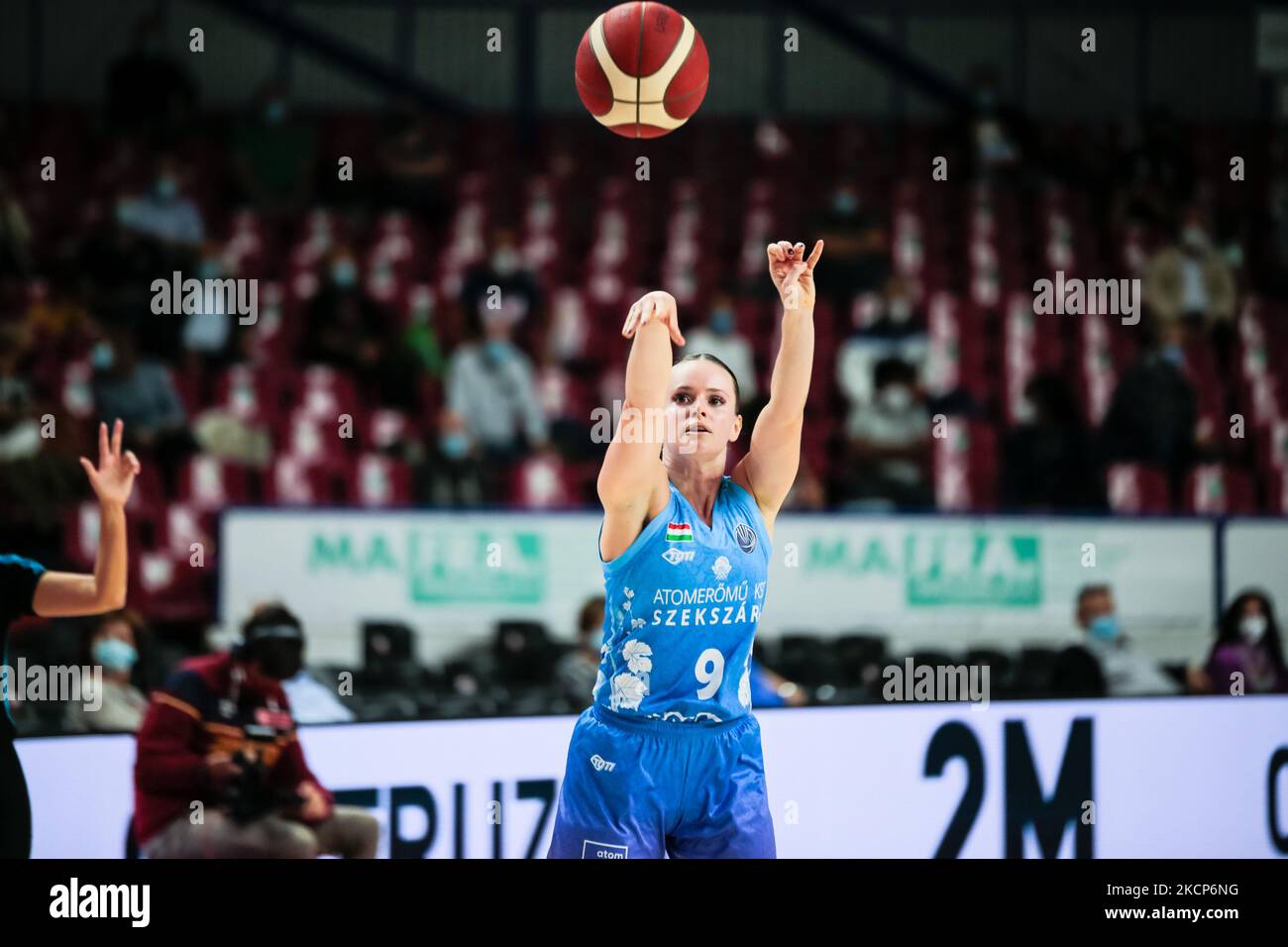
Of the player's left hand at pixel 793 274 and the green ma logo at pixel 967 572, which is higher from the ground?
the player's left hand at pixel 793 274

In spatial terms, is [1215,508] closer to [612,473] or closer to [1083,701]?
[1083,701]

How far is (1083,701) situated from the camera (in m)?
Result: 6.46

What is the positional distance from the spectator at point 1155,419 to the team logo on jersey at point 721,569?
7547 mm

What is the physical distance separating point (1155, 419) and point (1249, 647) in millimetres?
2893

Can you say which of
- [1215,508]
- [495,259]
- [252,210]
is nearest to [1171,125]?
[1215,508]

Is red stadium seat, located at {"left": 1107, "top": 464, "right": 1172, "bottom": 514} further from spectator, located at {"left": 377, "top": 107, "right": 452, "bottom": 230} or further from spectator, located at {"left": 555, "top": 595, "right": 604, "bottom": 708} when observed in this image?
spectator, located at {"left": 377, "top": 107, "right": 452, "bottom": 230}

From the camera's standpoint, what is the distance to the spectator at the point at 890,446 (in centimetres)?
1074

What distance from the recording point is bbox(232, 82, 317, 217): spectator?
14320 millimetres

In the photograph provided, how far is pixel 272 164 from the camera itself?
47.0 feet

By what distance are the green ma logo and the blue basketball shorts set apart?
18.1ft

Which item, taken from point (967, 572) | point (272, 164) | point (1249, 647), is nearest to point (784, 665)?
point (967, 572)

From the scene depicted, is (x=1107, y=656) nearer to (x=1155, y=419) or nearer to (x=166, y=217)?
(x=1155, y=419)

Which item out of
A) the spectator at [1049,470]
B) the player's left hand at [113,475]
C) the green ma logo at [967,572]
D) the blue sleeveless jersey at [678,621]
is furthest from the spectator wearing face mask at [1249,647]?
the player's left hand at [113,475]

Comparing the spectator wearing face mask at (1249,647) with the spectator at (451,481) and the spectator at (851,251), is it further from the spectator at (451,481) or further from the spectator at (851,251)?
the spectator at (851,251)
